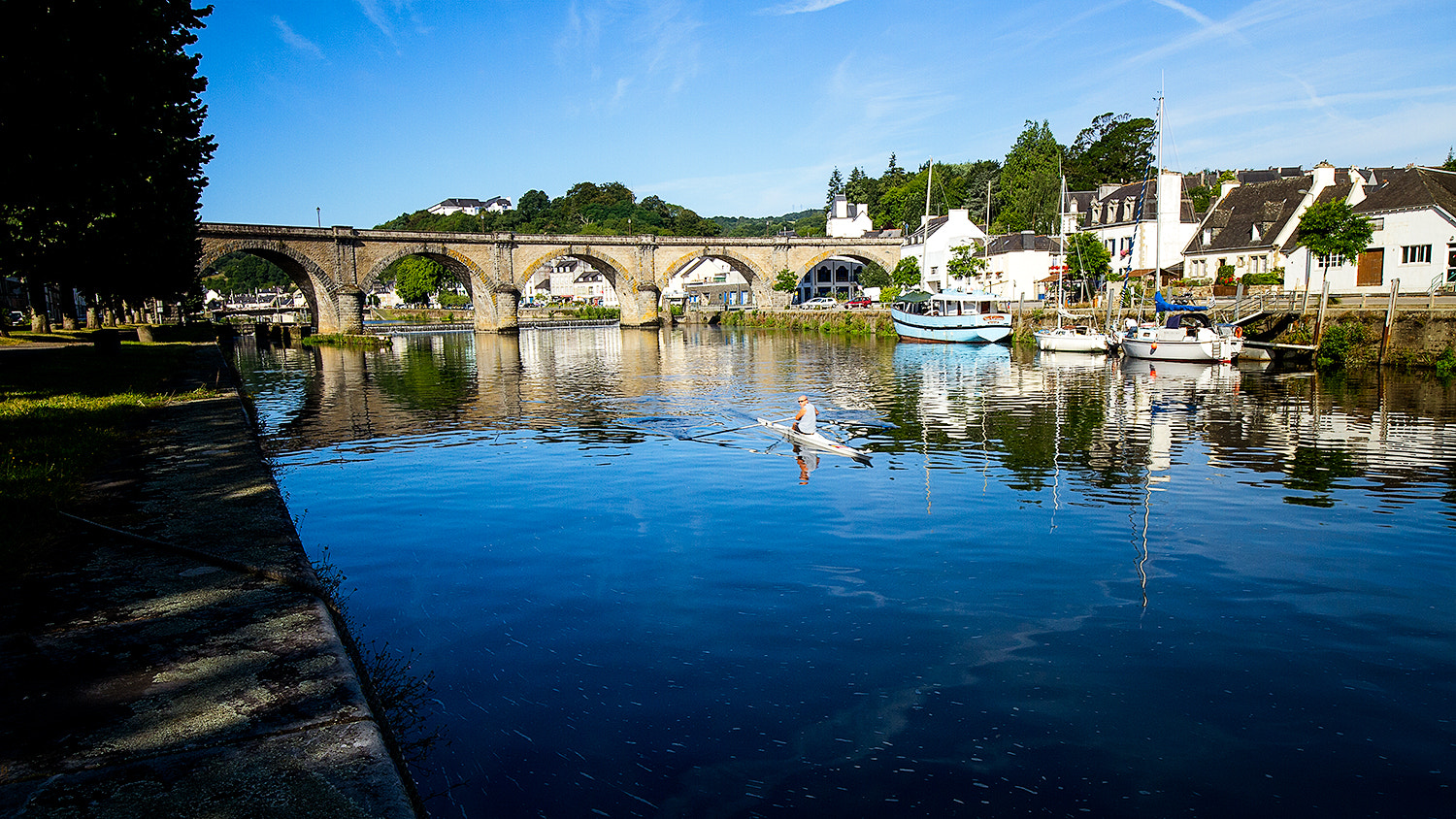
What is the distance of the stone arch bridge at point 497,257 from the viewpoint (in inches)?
2793

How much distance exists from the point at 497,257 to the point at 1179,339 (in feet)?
200

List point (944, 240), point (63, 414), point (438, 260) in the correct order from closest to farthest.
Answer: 1. point (63, 414)
2. point (944, 240)
3. point (438, 260)

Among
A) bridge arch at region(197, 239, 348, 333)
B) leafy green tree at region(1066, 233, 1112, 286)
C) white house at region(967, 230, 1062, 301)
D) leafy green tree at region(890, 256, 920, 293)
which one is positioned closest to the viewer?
leafy green tree at region(1066, 233, 1112, 286)

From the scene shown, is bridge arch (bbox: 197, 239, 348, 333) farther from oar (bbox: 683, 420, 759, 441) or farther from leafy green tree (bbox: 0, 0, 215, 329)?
oar (bbox: 683, 420, 759, 441)

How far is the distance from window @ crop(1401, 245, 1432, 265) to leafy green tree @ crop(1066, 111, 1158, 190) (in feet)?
209

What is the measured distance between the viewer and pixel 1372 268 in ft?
144

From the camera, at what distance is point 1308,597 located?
9359mm

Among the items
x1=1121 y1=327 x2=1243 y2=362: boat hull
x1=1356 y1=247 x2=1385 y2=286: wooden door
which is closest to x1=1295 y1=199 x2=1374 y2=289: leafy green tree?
x1=1356 y1=247 x2=1385 y2=286: wooden door

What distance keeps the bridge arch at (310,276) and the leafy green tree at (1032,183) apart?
64935mm

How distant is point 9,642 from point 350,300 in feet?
244

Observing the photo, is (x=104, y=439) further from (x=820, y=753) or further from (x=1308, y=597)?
(x=1308, y=597)

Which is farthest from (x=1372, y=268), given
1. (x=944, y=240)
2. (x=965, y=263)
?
(x=944, y=240)

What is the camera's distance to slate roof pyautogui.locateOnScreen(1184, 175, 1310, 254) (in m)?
52.7

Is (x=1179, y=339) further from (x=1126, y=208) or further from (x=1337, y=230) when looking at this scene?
(x=1126, y=208)
